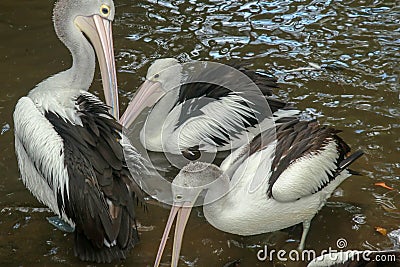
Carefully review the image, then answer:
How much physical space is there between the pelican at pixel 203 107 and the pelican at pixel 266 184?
542 millimetres

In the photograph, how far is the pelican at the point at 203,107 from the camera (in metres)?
4.43

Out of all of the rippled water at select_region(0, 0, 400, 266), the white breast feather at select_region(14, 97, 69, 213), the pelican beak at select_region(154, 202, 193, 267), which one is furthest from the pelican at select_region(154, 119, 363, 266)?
the white breast feather at select_region(14, 97, 69, 213)

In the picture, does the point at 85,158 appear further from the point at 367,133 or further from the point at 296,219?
the point at 367,133

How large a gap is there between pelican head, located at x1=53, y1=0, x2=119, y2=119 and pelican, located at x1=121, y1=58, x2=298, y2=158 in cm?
41

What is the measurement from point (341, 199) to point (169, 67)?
1.46 metres

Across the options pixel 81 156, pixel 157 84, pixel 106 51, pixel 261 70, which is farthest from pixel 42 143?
pixel 261 70

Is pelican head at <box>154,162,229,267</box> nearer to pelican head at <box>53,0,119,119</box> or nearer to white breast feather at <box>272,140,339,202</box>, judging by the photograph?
white breast feather at <box>272,140,339,202</box>

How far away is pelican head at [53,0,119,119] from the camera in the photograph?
419 cm

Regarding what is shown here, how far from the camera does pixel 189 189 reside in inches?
135

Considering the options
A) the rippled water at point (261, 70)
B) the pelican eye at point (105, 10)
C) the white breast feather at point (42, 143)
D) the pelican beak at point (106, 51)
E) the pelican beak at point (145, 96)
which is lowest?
the rippled water at point (261, 70)

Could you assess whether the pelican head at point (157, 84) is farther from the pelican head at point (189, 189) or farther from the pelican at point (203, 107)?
the pelican head at point (189, 189)

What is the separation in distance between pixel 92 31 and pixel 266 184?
153cm

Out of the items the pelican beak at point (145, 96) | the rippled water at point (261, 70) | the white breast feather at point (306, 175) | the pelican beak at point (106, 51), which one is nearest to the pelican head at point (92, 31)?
the pelican beak at point (106, 51)

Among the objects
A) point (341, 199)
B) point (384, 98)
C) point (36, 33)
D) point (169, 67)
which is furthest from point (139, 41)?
point (341, 199)
